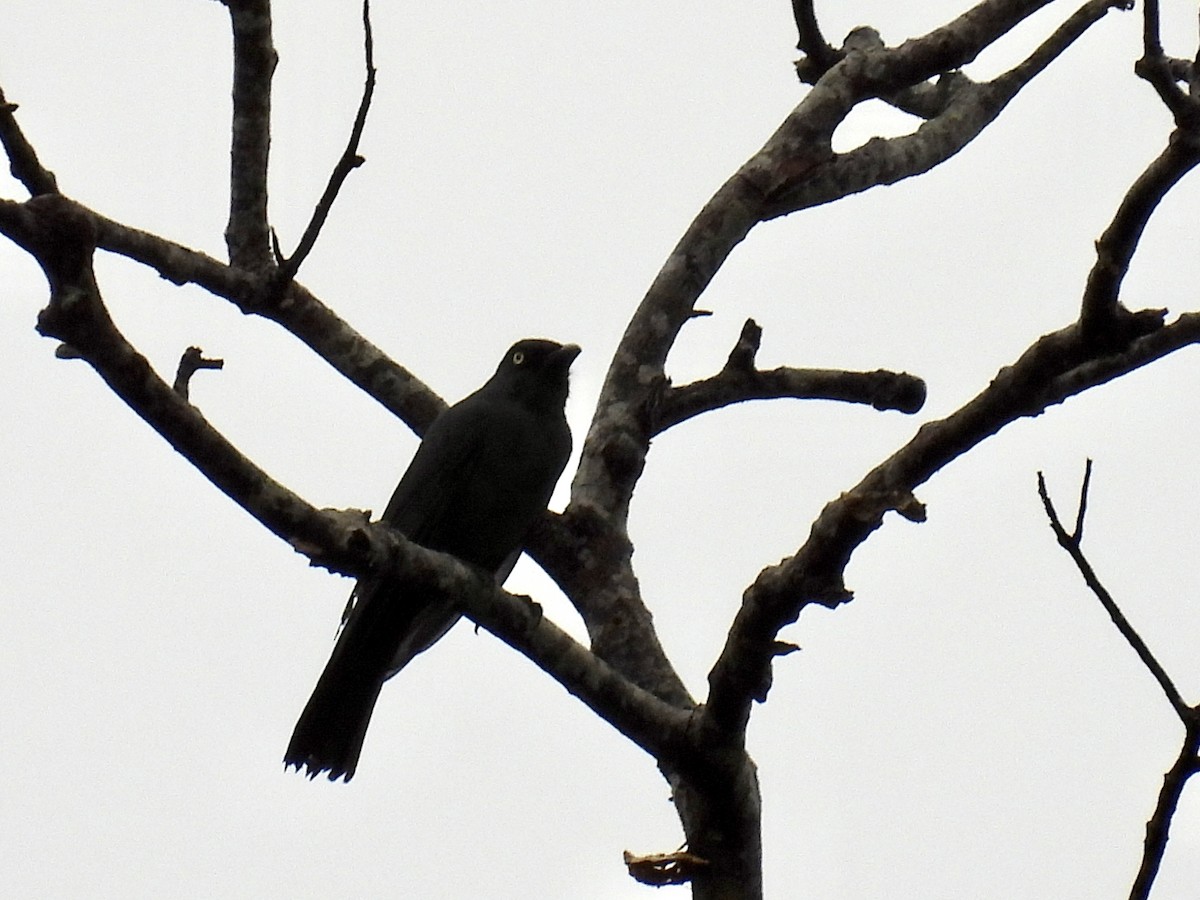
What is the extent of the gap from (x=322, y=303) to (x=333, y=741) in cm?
147

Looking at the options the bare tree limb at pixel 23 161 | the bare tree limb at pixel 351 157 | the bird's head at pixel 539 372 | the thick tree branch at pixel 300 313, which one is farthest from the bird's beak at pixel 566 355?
the bare tree limb at pixel 23 161

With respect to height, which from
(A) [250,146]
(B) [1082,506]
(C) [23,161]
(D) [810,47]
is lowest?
(B) [1082,506]

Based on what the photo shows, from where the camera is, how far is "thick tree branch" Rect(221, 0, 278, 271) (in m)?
4.74

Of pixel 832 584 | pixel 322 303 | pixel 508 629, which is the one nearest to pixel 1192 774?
pixel 832 584

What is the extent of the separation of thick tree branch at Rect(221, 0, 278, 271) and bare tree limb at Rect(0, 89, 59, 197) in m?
1.57

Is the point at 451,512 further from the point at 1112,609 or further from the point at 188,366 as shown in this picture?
the point at 1112,609

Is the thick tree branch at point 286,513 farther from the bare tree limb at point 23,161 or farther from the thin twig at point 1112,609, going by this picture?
the thin twig at point 1112,609

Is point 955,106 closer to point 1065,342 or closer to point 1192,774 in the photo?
point 1065,342

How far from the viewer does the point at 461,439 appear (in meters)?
5.82

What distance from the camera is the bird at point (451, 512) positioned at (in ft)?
17.2

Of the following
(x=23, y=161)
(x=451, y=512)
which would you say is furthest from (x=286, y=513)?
(x=451, y=512)

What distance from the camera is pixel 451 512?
18.9 ft

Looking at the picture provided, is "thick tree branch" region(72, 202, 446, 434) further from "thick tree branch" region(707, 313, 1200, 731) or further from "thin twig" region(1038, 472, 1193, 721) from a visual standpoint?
"thin twig" region(1038, 472, 1193, 721)

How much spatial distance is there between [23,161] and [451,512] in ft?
9.05
